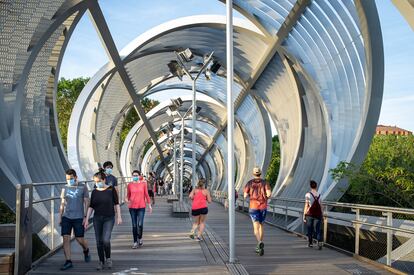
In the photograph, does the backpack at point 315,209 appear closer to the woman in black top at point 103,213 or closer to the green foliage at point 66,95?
the woman in black top at point 103,213

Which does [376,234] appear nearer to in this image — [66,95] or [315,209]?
[315,209]

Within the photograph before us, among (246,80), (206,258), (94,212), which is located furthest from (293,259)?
(246,80)

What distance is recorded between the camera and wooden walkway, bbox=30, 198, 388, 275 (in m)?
8.68

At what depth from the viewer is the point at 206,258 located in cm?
995

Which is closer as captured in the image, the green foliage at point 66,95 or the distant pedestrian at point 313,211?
the distant pedestrian at point 313,211

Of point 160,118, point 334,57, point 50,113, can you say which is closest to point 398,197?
point 334,57

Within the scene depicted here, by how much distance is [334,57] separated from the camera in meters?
20.0

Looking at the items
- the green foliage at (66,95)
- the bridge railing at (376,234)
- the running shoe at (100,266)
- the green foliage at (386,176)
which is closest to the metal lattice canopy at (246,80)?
the green foliage at (386,176)

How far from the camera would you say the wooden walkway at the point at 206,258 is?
28.5 feet

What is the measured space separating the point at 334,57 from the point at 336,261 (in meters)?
11.4

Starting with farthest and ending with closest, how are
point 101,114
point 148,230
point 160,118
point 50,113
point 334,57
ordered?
point 160,118 → point 101,114 → point 334,57 → point 50,113 → point 148,230

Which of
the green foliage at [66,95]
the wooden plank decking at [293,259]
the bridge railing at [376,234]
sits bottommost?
the wooden plank decking at [293,259]

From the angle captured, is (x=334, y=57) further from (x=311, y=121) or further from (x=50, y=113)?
(x=50, y=113)

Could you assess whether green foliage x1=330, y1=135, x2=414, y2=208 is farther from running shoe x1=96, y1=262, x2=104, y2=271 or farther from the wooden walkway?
running shoe x1=96, y1=262, x2=104, y2=271
